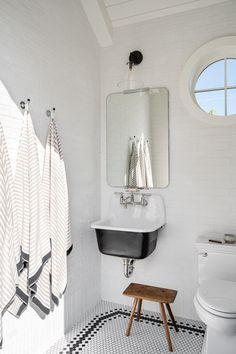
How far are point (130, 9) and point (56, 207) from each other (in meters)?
1.89

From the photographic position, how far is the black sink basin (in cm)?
223

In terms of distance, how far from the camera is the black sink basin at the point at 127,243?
2229 mm

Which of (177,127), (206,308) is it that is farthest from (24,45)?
(206,308)

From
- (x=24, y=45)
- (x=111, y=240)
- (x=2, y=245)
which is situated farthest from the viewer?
(x=111, y=240)

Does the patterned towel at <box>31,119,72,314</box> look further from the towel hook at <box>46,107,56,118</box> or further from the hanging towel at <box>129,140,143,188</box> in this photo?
the hanging towel at <box>129,140,143,188</box>

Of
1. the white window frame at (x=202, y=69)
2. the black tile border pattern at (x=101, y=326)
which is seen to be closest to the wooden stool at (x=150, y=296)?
the black tile border pattern at (x=101, y=326)

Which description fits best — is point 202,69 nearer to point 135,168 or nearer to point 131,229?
point 135,168

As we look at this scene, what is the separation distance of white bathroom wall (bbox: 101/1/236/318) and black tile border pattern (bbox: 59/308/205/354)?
0.43 ft

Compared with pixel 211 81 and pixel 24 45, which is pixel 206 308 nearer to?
pixel 211 81

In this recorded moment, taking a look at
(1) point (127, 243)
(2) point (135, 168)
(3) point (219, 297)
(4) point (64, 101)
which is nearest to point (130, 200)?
(2) point (135, 168)

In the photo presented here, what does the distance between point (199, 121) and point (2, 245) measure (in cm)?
179

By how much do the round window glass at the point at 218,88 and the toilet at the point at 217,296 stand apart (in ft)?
3.56

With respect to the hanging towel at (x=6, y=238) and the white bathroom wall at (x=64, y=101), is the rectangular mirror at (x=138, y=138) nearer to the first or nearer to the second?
the white bathroom wall at (x=64, y=101)

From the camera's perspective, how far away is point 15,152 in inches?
67.4
